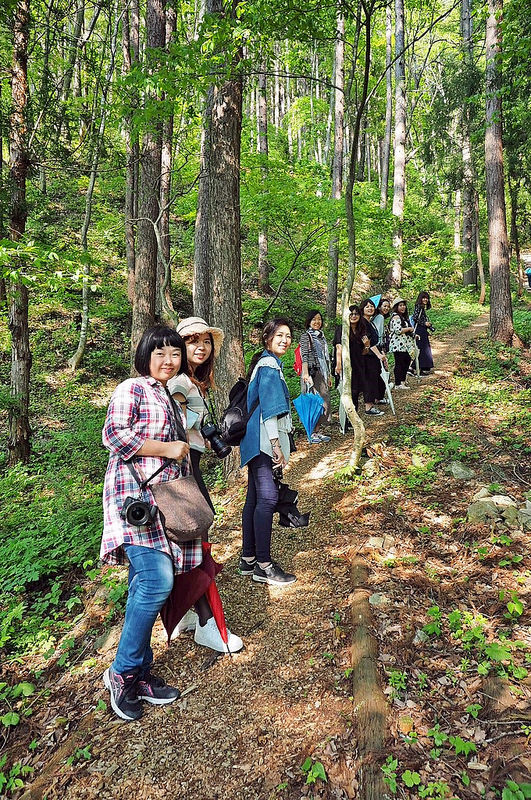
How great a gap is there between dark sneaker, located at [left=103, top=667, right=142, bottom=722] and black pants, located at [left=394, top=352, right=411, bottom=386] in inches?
295

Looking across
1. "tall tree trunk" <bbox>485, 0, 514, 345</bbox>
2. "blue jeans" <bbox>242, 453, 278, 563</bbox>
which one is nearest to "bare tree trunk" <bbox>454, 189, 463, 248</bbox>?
"tall tree trunk" <bbox>485, 0, 514, 345</bbox>

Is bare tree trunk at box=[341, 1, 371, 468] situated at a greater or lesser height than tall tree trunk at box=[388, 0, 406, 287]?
lesser

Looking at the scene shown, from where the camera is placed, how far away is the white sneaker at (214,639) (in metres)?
3.17

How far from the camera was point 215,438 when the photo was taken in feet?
10.9

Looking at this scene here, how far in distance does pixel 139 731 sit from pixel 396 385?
25.5 ft

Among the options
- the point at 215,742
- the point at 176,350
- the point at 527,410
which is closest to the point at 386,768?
the point at 215,742

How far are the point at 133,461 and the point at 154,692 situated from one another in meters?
1.45

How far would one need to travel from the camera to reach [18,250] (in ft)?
13.6

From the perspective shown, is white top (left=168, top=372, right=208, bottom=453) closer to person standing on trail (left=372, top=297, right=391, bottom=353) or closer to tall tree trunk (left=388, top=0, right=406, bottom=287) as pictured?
person standing on trail (left=372, top=297, right=391, bottom=353)

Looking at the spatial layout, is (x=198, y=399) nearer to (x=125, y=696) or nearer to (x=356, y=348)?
(x=125, y=696)

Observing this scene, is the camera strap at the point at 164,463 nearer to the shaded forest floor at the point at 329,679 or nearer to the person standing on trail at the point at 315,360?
the shaded forest floor at the point at 329,679

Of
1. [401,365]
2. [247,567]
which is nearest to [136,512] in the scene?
[247,567]

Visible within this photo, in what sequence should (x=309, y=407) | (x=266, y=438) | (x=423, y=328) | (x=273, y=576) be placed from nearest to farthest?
(x=266, y=438)
(x=273, y=576)
(x=309, y=407)
(x=423, y=328)

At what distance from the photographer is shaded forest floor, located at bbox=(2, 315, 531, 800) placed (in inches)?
88.7
